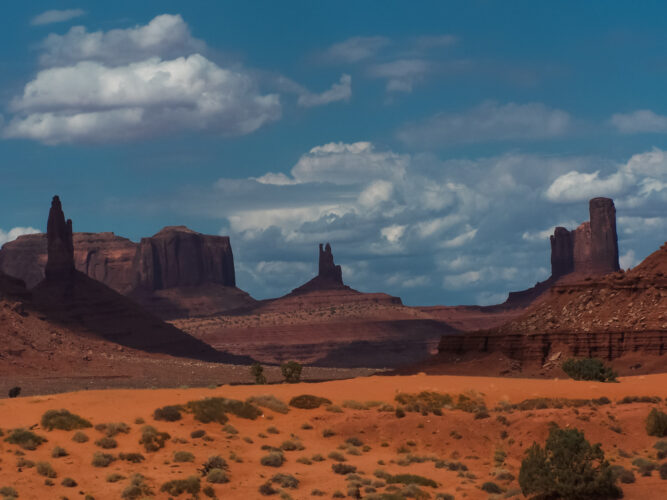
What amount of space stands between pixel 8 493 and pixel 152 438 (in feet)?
18.2

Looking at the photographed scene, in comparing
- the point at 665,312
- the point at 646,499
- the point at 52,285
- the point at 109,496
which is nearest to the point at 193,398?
the point at 109,496

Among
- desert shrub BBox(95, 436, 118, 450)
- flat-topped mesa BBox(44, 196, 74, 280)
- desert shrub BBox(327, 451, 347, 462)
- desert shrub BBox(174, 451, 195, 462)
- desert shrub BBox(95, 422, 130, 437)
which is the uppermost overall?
flat-topped mesa BBox(44, 196, 74, 280)

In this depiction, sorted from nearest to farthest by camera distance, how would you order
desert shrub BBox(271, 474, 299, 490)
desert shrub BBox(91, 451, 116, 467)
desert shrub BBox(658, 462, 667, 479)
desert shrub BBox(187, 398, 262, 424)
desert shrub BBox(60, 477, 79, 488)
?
desert shrub BBox(658, 462, 667, 479) < desert shrub BBox(60, 477, 79, 488) < desert shrub BBox(271, 474, 299, 490) < desert shrub BBox(91, 451, 116, 467) < desert shrub BBox(187, 398, 262, 424)

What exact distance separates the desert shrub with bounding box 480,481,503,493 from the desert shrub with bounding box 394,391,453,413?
334 inches

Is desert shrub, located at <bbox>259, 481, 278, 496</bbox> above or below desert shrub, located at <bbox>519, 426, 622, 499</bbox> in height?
below

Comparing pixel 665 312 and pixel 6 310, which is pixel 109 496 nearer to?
pixel 665 312

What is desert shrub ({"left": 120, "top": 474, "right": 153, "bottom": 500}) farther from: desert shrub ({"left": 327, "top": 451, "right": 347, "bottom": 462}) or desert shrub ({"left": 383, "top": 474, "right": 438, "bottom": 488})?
desert shrub ({"left": 383, "top": 474, "right": 438, "bottom": 488})

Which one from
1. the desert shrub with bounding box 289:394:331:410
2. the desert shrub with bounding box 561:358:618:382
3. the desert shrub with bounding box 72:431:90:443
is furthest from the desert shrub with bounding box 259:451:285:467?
the desert shrub with bounding box 561:358:618:382

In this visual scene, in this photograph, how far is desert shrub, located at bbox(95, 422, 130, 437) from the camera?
31.2m

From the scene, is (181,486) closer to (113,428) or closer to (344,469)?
(344,469)

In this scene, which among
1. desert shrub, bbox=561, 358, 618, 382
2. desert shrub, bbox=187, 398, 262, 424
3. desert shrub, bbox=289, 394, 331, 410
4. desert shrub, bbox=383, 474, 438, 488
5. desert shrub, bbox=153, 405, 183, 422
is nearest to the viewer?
desert shrub, bbox=383, 474, 438, 488

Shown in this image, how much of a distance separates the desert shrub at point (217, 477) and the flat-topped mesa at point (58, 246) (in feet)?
449

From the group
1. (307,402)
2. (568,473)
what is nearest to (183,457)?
(307,402)

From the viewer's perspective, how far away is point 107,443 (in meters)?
30.1
